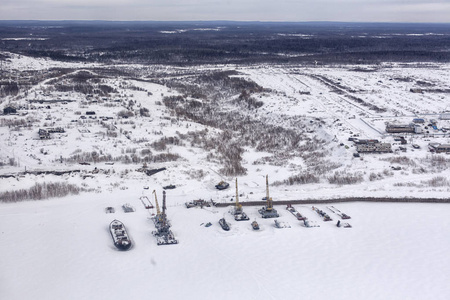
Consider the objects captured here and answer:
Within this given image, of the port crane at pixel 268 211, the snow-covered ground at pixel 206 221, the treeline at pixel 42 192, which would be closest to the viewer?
the snow-covered ground at pixel 206 221

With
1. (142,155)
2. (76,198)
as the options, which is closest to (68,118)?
(142,155)

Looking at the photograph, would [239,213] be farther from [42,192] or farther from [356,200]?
[42,192]

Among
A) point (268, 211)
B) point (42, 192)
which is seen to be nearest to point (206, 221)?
point (268, 211)

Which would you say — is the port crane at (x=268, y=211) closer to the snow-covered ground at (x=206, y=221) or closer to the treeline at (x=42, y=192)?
the snow-covered ground at (x=206, y=221)

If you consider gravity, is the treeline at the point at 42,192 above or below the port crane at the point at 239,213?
above

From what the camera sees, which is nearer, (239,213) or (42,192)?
(239,213)

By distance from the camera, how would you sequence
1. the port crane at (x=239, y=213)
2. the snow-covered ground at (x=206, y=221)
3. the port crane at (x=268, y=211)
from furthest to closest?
the port crane at (x=268, y=211) → the port crane at (x=239, y=213) → the snow-covered ground at (x=206, y=221)

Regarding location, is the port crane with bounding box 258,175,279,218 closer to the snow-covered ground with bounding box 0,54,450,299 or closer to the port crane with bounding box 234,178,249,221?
the snow-covered ground with bounding box 0,54,450,299

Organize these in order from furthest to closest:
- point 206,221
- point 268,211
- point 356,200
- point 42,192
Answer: point 356,200 < point 42,192 < point 268,211 < point 206,221

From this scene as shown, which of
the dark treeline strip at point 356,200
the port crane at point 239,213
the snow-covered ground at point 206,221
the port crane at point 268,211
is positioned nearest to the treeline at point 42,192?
the snow-covered ground at point 206,221

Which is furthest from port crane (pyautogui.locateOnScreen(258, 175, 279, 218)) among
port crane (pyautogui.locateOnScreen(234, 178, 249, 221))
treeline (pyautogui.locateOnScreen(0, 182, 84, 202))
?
treeline (pyautogui.locateOnScreen(0, 182, 84, 202))
